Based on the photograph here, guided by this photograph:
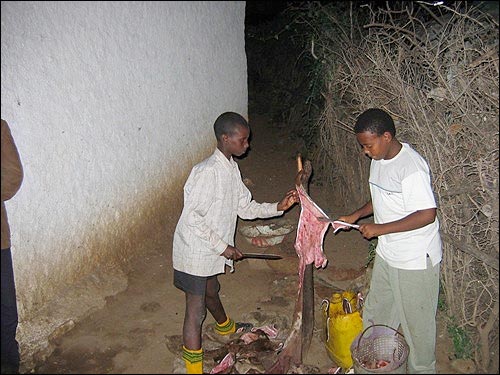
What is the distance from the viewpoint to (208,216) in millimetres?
3395

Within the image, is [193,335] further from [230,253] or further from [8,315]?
[8,315]

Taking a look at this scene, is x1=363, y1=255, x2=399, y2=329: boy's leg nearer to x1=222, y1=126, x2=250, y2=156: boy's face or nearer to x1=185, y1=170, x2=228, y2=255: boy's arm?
x1=185, y1=170, x2=228, y2=255: boy's arm

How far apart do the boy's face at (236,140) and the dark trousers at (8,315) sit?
4.97ft

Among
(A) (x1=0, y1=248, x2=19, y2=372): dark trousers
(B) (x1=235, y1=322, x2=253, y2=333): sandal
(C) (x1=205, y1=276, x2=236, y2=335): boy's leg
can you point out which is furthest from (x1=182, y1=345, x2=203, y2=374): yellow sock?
(A) (x1=0, y1=248, x2=19, y2=372): dark trousers

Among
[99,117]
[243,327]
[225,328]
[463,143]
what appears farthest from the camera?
[99,117]

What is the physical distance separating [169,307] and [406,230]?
247 centimetres

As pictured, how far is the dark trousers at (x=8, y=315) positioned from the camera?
308cm

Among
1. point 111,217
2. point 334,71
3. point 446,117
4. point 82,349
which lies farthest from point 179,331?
point 334,71

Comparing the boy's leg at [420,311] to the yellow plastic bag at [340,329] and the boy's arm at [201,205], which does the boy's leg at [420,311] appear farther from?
the boy's arm at [201,205]

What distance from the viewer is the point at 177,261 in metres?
3.49

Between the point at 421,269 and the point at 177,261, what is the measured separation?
1595mm

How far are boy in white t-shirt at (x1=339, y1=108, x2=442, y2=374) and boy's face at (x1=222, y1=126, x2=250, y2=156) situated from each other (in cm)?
76

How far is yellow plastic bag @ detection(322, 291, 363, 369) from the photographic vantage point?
356 centimetres

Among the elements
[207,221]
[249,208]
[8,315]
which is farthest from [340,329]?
[8,315]
